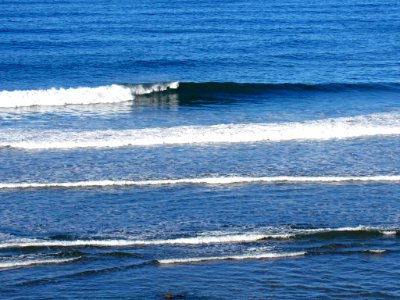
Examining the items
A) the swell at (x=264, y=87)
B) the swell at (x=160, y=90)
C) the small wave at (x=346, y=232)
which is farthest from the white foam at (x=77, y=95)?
the small wave at (x=346, y=232)

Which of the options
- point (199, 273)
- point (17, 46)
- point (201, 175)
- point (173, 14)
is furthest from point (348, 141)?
point (173, 14)

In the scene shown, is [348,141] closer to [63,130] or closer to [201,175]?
[201,175]

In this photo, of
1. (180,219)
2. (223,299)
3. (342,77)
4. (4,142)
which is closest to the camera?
(223,299)

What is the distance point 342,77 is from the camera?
32.3 m

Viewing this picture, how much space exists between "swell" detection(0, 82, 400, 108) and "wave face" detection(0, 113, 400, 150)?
16.5ft

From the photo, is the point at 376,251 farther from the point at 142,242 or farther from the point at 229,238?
the point at 142,242

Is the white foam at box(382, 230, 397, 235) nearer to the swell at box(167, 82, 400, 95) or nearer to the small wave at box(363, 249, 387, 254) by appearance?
the small wave at box(363, 249, 387, 254)

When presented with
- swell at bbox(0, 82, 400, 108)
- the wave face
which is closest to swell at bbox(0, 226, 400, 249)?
the wave face

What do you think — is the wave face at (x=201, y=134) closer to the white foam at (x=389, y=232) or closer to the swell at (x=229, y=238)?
the swell at (x=229, y=238)

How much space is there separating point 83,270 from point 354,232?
4.74m

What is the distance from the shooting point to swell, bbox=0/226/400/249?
14.3 meters

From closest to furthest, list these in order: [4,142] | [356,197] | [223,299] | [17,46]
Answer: [223,299], [356,197], [4,142], [17,46]

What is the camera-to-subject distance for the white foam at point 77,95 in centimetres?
2800

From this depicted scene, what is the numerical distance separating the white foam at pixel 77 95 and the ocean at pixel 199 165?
0.08 metres
